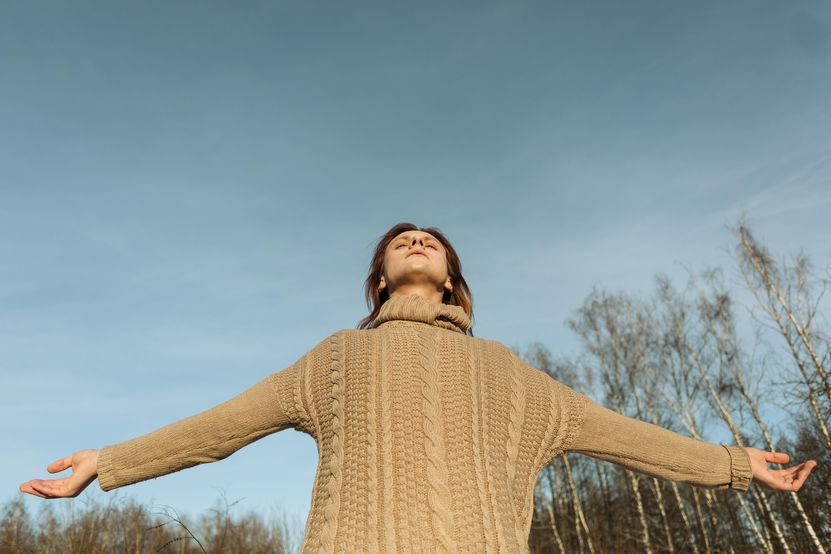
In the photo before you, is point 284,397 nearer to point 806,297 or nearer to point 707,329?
point 806,297

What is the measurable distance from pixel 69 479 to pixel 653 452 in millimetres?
2223

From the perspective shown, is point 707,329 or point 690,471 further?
point 707,329

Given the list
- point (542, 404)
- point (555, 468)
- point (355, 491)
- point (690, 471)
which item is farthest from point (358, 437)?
point (555, 468)

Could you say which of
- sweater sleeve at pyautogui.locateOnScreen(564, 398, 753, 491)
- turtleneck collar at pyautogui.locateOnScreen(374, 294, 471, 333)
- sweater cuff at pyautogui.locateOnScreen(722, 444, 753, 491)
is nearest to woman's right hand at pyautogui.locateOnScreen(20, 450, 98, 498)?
turtleneck collar at pyautogui.locateOnScreen(374, 294, 471, 333)

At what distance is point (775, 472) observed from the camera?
104 inches

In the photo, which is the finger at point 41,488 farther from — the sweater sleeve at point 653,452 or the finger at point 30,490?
the sweater sleeve at point 653,452

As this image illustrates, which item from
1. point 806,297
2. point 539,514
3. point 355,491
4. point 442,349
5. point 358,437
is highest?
point 806,297

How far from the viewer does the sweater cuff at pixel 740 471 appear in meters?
2.60

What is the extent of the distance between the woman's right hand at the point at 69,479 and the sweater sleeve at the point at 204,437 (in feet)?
0.13

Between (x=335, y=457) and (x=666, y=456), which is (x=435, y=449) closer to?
(x=335, y=457)

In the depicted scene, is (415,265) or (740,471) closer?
(740,471)

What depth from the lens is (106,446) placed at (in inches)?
96.3

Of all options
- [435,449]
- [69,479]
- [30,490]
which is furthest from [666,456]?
[30,490]

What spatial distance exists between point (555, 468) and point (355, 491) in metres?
19.1
